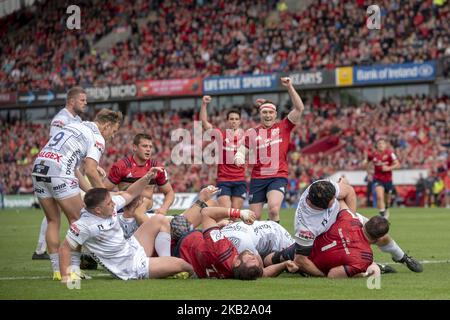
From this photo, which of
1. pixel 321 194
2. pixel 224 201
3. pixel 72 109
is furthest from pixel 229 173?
pixel 321 194

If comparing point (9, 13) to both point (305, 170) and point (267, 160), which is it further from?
point (267, 160)

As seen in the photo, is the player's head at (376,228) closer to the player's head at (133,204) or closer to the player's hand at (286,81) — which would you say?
the player's head at (133,204)

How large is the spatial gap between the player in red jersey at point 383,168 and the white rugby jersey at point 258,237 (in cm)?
1309

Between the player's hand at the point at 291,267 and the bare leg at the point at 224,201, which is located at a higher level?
the bare leg at the point at 224,201

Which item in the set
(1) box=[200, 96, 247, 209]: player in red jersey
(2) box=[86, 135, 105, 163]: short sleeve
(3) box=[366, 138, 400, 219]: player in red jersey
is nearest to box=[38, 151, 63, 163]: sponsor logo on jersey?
(2) box=[86, 135, 105, 163]: short sleeve

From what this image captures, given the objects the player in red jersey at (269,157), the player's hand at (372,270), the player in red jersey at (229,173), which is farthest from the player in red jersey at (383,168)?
the player's hand at (372,270)

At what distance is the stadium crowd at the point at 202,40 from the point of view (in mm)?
39750

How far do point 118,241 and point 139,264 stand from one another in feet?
1.54

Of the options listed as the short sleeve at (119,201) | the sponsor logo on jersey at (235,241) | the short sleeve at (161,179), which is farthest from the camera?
the short sleeve at (161,179)

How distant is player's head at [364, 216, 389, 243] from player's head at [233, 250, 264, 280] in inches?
50.3

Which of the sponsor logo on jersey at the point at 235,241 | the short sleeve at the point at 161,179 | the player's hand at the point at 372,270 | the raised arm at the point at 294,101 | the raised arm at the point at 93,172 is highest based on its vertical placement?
the raised arm at the point at 294,101

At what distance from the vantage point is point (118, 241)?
9.11 meters

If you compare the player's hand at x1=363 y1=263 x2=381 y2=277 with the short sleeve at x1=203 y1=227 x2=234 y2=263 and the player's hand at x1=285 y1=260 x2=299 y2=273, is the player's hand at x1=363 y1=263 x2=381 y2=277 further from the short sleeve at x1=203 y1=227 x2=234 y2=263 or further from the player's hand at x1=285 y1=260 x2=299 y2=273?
the short sleeve at x1=203 y1=227 x2=234 y2=263
